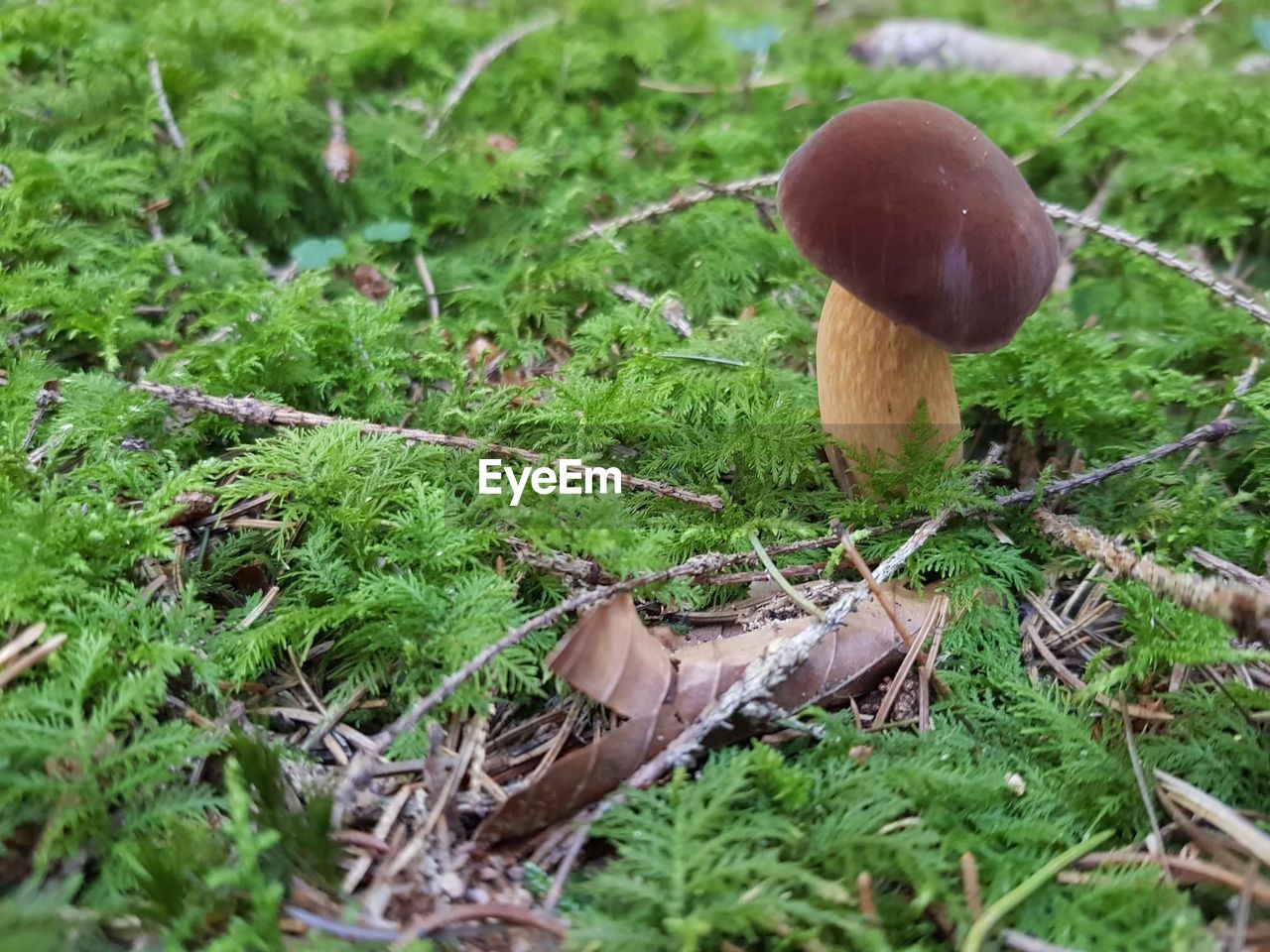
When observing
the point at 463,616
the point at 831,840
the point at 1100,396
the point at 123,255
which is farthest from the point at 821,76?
the point at 831,840

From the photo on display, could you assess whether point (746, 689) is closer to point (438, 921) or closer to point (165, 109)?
point (438, 921)

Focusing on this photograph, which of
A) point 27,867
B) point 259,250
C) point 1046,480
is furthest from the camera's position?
point 259,250

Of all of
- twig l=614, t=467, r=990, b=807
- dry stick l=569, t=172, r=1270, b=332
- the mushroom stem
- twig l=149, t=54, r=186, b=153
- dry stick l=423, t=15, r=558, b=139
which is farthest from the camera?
dry stick l=423, t=15, r=558, b=139

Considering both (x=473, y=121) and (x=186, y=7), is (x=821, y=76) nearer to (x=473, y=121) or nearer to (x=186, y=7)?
(x=473, y=121)

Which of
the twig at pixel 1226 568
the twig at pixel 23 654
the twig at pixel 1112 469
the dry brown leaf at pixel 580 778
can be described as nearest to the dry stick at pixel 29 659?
the twig at pixel 23 654

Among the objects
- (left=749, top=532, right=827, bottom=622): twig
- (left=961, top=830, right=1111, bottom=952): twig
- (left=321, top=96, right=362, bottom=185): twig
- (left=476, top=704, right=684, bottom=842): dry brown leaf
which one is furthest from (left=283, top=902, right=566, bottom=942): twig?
(left=321, top=96, right=362, bottom=185): twig

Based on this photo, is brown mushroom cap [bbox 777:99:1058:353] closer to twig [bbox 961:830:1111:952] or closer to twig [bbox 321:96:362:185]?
twig [bbox 961:830:1111:952]

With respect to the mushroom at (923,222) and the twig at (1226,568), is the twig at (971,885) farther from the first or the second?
the mushroom at (923,222)

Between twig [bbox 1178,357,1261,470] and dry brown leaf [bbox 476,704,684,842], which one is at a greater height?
twig [bbox 1178,357,1261,470]
